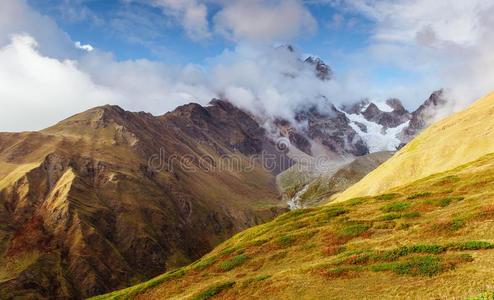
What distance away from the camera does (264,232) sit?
78562mm

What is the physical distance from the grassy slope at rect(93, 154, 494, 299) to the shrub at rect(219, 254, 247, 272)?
13 centimetres

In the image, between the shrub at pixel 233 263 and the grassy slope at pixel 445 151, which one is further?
the grassy slope at pixel 445 151

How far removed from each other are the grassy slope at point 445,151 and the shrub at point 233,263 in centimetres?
8438

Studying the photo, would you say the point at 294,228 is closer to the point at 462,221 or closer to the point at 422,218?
the point at 422,218

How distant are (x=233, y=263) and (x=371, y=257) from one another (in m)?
20.1

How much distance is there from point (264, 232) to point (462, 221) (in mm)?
36696

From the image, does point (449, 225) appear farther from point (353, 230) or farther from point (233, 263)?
point (233, 263)

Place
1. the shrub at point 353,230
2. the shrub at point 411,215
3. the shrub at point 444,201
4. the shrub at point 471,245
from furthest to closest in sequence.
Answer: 1. the shrub at point 444,201
2. the shrub at point 411,215
3. the shrub at point 353,230
4. the shrub at point 471,245

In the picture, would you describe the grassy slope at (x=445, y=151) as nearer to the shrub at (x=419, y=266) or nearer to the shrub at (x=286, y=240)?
the shrub at (x=286, y=240)

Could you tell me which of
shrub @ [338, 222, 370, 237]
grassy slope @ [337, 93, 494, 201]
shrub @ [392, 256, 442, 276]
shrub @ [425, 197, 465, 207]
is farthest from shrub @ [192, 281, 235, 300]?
grassy slope @ [337, 93, 494, 201]

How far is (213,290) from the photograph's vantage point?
4778 cm

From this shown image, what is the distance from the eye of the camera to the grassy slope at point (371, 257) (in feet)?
119

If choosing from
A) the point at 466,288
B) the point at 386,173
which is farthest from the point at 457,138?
the point at 466,288

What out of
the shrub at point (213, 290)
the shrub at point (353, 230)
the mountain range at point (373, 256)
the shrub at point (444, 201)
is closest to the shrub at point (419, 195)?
the mountain range at point (373, 256)
